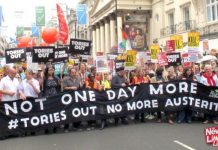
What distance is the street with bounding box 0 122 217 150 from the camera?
9.84 m

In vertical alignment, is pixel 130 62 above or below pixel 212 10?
below

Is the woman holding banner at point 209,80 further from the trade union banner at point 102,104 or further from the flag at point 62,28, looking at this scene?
the flag at point 62,28

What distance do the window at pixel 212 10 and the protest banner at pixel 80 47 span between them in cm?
2709

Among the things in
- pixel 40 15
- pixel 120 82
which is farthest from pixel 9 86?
pixel 40 15

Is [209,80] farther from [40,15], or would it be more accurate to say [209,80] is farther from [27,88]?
[40,15]

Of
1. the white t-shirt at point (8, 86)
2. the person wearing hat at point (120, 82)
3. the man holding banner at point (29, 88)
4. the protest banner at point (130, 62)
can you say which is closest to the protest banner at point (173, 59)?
the protest banner at point (130, 62)

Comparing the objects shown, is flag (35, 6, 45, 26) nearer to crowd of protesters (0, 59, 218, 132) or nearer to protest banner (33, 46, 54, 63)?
protest banner (33, 46, 54, 63)

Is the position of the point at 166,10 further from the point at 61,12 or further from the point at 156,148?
the point at 156,148

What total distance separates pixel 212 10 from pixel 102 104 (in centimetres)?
3110

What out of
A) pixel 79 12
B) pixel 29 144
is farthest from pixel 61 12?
pixel 29 144

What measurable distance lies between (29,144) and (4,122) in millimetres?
1517

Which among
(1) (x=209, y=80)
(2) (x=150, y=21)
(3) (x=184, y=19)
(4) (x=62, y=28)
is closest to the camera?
(1) (x=209, y=80)

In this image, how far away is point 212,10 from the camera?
41.8 meters

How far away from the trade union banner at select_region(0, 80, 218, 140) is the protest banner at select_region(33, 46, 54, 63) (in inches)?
113
